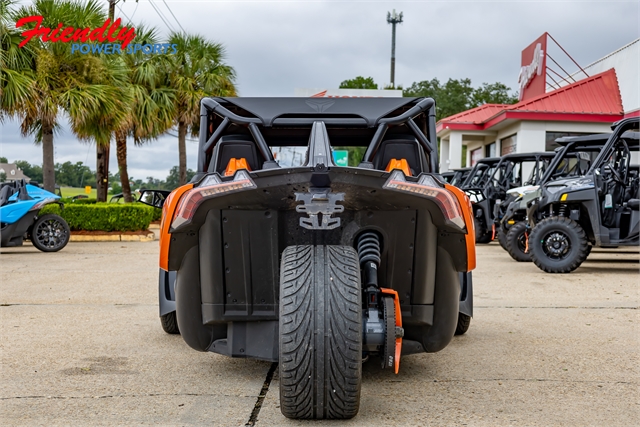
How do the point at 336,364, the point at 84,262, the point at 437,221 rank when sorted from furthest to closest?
the point at 84,262 → the point at 437,221 → the point at 336,364

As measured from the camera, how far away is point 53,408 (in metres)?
3.70

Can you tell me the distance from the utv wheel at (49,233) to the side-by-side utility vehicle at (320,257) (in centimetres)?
980

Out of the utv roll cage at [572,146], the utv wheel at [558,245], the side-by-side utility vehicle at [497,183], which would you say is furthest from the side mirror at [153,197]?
the side-by-side utility vehicle at [497,183]

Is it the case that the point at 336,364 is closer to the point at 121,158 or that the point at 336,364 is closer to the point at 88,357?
the point at 88,357

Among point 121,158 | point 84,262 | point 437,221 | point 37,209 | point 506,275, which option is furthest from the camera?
point 121,158

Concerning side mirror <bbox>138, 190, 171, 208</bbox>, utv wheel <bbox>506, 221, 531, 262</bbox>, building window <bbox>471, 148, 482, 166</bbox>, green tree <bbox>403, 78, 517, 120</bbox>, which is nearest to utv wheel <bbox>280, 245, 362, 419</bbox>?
side mirror <bbox>138, 190, 171, 208</bbox>

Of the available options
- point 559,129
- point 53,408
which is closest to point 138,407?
point 53,408

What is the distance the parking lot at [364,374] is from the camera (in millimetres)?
3600

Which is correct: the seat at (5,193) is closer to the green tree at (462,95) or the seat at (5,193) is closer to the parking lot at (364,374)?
the parking lot at (364,374)

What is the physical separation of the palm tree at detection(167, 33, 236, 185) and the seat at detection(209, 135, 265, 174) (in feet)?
68.0

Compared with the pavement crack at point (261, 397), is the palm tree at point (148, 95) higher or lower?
higher

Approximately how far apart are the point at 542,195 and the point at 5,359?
8110 mm

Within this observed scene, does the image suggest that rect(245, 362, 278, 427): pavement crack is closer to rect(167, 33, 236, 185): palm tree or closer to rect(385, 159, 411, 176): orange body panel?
rect(385, 159, 411, 176): orange body panel

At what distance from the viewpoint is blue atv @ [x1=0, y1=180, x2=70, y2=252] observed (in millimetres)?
13117
